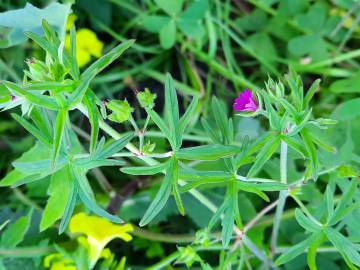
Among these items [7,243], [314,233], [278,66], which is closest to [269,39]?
[278,66]

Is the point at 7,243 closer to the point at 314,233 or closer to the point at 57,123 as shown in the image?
the point at 57,123

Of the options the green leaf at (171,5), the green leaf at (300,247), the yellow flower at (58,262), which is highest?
the green leaf at (171,5)

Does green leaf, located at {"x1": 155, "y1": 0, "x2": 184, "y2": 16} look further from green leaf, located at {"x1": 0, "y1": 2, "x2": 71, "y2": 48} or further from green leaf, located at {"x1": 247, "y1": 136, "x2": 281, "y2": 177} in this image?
green leaf, located at {"x1": 247, "y1": 136, "x2": 281, "y2": 177}

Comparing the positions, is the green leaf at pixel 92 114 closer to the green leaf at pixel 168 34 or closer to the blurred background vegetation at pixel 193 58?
the blurred background vegetation at pixel 193 58

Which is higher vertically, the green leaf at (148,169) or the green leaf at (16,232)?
the green leaf at (148,169)

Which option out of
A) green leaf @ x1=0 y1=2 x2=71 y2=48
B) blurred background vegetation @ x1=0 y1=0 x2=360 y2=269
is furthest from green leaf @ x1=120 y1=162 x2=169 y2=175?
blurred background vegetation @ x1=0 y1=0 x2=360 y2=269

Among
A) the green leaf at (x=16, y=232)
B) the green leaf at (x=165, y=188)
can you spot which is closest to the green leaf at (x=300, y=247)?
the green leaf at (x=165, y=188)

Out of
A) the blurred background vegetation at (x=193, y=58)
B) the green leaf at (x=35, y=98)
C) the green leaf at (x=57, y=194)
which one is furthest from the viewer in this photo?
the blurred background vegetation at (x=193, y=58)

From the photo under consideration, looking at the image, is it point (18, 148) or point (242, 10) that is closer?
point (18, 148)
